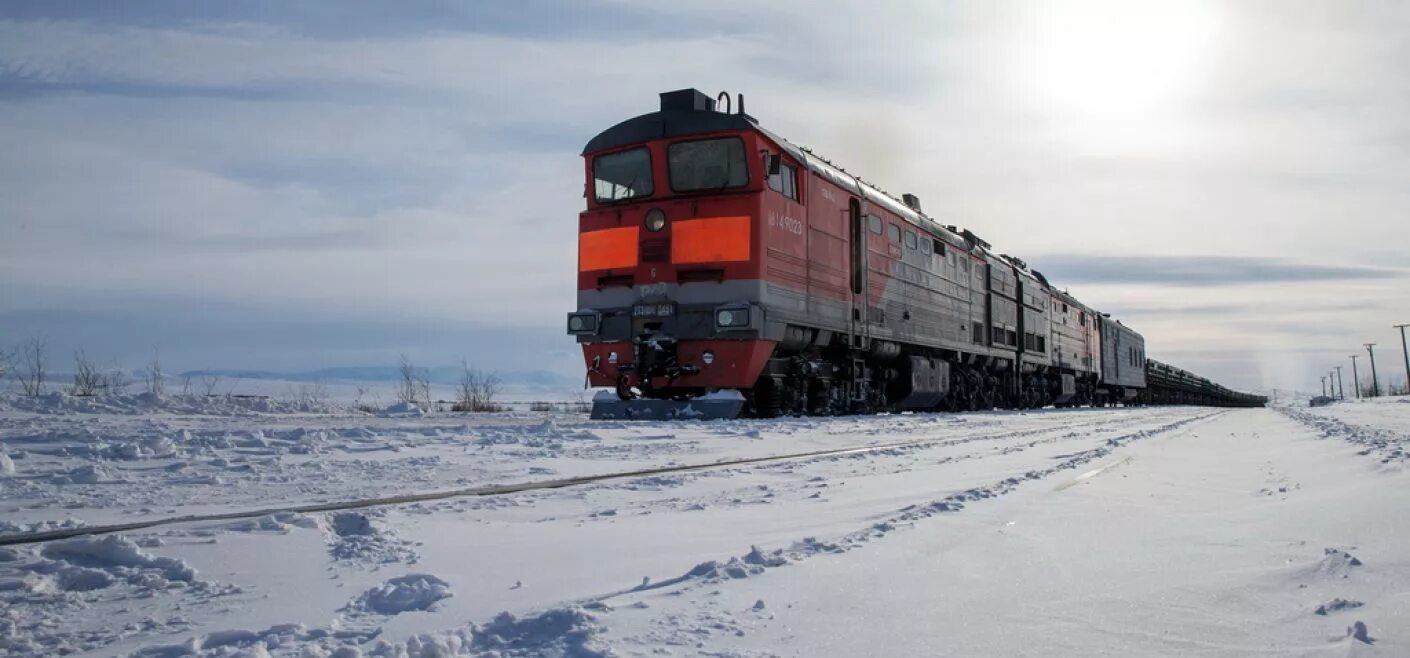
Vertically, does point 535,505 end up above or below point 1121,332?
below

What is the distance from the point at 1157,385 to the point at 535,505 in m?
53.2

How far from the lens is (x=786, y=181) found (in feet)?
43.5

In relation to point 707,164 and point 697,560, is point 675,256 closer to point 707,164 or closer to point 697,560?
point 707,164

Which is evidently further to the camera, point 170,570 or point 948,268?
point 948,268

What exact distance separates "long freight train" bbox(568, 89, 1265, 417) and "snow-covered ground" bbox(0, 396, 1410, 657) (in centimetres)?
677

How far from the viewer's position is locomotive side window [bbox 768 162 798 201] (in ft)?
42.2

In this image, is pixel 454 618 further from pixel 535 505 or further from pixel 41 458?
pixel 41 458

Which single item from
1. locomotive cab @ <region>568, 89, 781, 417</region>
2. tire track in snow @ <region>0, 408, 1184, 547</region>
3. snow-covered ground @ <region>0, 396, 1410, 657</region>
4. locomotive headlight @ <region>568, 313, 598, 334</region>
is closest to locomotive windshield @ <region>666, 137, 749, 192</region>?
locomotive cab @ <region>568, 89, 781, 417</region>

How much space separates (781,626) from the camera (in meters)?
2.06

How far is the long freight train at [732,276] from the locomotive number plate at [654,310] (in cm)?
2

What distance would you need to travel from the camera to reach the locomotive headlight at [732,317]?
12031 mm

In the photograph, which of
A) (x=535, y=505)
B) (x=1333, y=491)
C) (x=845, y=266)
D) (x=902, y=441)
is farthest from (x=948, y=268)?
(x=535, y=505)

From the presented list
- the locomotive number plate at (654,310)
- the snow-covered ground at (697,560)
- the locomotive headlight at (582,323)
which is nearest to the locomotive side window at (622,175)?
the locomotive number plate at (654,310)

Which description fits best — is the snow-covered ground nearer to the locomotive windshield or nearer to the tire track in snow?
the tire track in snow
